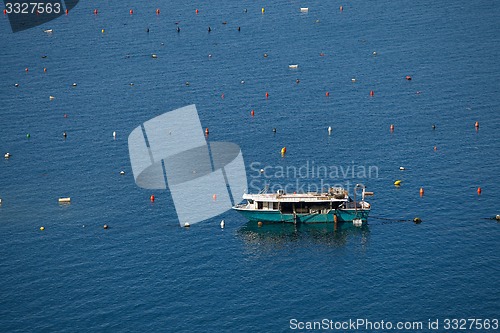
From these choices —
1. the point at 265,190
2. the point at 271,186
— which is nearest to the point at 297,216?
the point at 265,190

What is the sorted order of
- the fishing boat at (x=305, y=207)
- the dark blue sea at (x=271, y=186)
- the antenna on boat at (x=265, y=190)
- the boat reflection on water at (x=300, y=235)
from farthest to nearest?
the antenna on boat at (x=265, y=190) < the fishing boat at (x=305, y=207) < the boat reflection on water at (x=300, y=235) < the dark blue sea at (x=271, y=186)

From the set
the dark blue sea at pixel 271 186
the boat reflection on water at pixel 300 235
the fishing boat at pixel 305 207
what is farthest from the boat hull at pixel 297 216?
the dark blue sea at pixel 271 186

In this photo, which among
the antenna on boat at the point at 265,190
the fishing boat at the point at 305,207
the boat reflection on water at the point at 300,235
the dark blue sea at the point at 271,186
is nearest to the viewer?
the dark blue sea at the point at 271,186

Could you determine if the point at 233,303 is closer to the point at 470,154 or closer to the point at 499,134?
the point at 470,154

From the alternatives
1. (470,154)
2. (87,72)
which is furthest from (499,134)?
(87,72)

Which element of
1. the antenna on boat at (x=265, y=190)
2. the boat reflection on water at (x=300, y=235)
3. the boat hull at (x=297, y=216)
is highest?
the antenna on boat at (x=265, y=190)

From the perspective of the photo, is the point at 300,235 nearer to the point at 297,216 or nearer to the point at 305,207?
the point at 297,216

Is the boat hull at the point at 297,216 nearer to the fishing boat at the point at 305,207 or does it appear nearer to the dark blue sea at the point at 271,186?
the fishing boat at the point at 305,207
